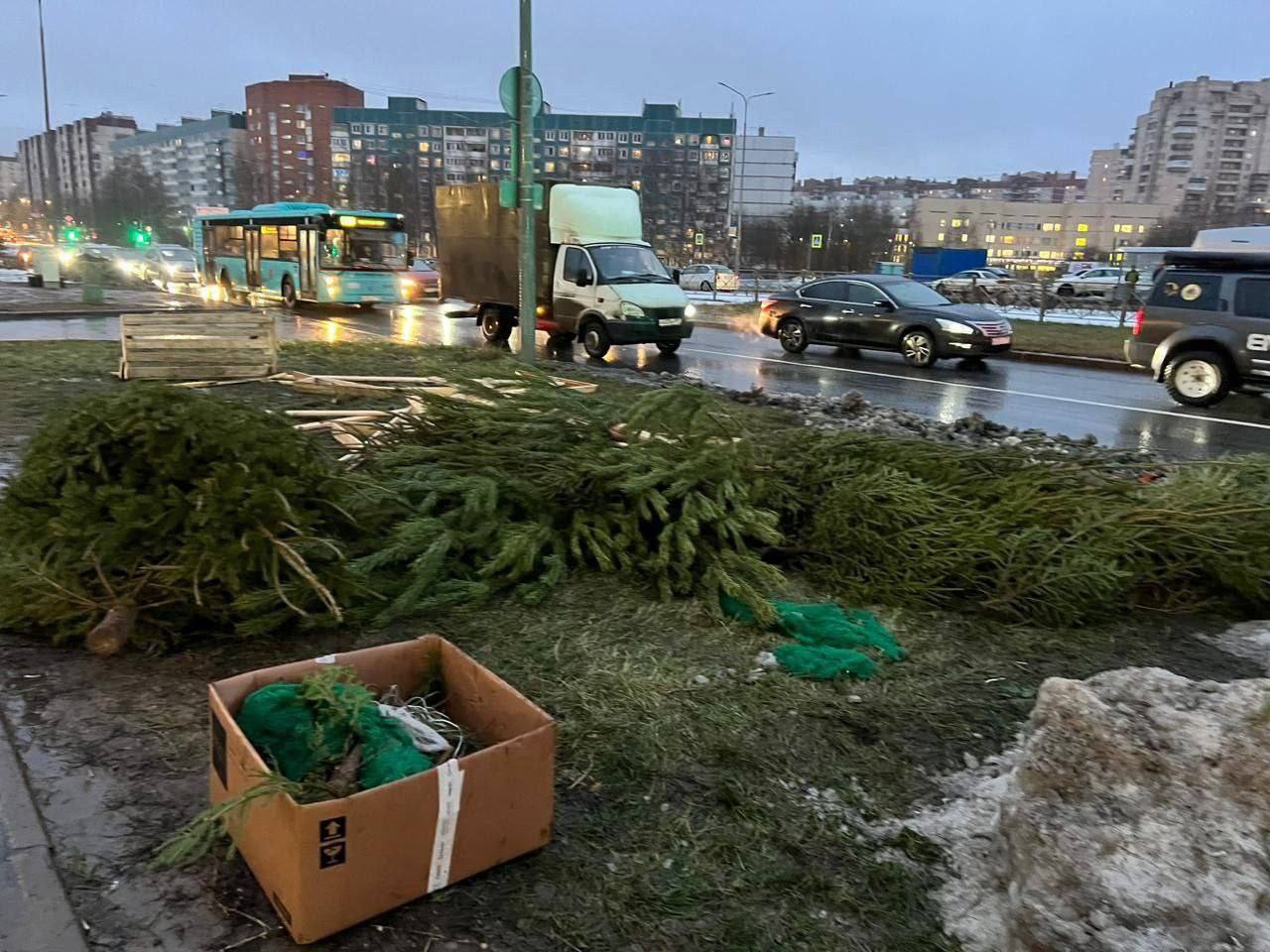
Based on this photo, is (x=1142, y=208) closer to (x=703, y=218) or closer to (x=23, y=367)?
(x=703, y=218)

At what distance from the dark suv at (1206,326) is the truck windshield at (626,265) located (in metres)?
8.51

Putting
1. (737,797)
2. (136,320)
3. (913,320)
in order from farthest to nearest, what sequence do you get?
(913,320) < (136,320) < (737,797)

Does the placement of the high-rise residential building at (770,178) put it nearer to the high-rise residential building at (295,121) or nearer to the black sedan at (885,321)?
the high-rise residential building at (295,121)

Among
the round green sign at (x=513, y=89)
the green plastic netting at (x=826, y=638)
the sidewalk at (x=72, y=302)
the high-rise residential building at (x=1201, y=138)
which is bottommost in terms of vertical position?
the green plastic netting at (x=826, y=638)

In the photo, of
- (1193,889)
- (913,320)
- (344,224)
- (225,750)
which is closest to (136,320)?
(225,750)

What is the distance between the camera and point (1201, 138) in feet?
460

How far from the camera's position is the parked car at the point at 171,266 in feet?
124

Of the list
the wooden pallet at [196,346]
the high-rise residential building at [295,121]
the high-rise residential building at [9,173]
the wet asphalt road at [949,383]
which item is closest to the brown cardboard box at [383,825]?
the wet asphalt road at [949,383]

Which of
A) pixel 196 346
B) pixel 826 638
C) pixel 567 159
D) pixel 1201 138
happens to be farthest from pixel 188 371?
pixel 1201 138

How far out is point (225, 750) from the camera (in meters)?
2.77

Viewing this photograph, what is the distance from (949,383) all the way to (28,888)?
14995 mm

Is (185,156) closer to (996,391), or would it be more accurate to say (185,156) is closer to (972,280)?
(972,280)

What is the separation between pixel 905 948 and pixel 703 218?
9192cm

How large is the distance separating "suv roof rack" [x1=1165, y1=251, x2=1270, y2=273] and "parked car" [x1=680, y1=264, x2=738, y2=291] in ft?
112
